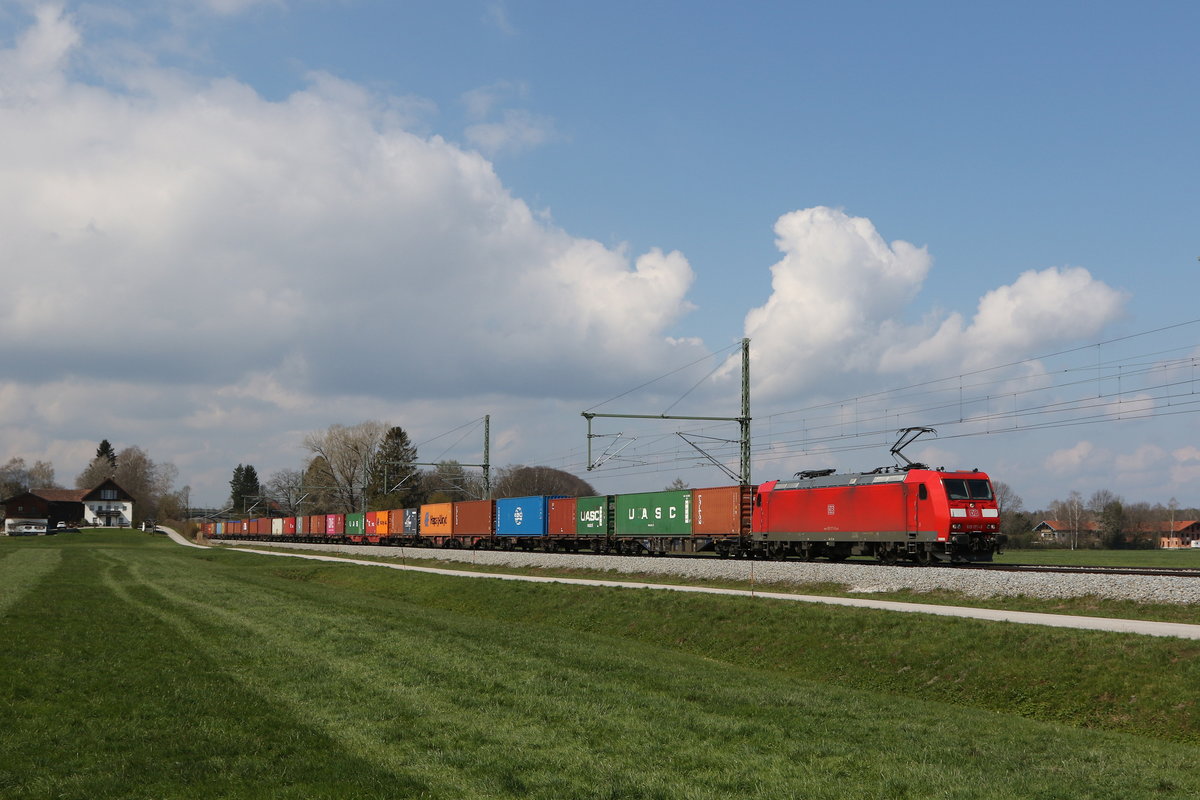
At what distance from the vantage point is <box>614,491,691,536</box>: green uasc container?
4803 centimetres

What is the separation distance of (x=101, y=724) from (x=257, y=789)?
A: 3.85 m

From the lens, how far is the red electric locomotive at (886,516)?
34.2 m

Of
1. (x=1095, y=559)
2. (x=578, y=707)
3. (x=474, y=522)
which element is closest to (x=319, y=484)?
(x=474, y=522)

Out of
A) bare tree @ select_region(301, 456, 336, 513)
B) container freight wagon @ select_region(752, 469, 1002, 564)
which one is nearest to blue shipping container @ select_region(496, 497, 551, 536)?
container freight wagon @ select_region(752, 469, 1002, 564)

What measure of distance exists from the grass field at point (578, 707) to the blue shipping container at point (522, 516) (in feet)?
110

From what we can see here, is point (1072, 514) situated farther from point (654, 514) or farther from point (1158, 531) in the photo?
point (654, 514)

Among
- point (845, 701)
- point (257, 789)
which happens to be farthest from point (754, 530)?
point (257, 789)

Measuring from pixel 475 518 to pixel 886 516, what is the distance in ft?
124

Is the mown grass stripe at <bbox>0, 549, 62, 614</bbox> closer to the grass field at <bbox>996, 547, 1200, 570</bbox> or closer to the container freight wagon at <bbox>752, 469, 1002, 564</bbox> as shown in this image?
the container freight wagon at <bbox>752, 469, 1002, 564</bbox>

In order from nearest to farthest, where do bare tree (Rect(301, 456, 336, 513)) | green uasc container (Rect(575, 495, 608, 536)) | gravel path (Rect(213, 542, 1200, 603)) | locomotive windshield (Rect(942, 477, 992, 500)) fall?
gravel path (Rect(213, 542, 1200, 603)) < locomotive windshield (Rect(942, 477, 992, 500)) < green uasc container (Rect(575, 495, 608, 536)) < bare tree (Rect(301, 456, 336, 513))

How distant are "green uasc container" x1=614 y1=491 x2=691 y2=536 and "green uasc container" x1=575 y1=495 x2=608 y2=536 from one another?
862 mm

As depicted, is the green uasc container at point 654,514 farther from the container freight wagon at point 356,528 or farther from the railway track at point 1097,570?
the container freight wagon at point 356,528

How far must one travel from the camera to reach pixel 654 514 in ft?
164

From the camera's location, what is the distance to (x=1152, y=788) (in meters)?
10.2
